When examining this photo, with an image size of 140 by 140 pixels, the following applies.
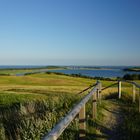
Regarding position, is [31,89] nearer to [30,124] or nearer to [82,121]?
[30,124]

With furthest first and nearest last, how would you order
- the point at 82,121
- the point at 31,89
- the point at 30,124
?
the point at 31,89
the point at 30,124
the point at 82,121

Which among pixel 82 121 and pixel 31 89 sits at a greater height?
pixel 82 121

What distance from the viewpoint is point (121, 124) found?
9.01m

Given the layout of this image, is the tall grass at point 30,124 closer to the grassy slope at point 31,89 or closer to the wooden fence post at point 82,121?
the wooden fence post at point 82,121

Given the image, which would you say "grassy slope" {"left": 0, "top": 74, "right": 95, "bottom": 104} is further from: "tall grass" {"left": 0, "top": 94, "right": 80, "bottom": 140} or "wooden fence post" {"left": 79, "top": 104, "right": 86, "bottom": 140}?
"wooden fence post" {"left": 79, "top": 104, "right": 86, "bottom": 140}

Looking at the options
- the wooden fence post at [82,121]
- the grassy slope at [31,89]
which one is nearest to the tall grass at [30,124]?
the wooden fence post at [82,121]

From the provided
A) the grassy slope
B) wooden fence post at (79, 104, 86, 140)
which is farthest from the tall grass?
the grassy slope

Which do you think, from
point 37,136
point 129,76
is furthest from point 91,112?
point 129,76

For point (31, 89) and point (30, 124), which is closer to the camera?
point (30, 124)

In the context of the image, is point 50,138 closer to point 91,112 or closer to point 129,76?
point 91,112

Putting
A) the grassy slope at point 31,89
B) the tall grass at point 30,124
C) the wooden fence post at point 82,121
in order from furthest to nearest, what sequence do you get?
the grassy slope at point 31,89
the tall grass at point 30,124
the wooden fence post at point 82,121

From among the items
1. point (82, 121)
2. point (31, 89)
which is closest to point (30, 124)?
point (82, 121)

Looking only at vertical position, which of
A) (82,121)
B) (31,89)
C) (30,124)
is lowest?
(31,89)

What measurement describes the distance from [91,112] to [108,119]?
592 mm
